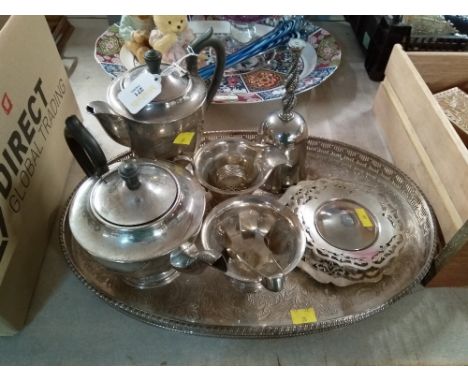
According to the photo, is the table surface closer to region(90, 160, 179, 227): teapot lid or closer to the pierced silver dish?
the pierced silver dish

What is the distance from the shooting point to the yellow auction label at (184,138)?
596 millimetres

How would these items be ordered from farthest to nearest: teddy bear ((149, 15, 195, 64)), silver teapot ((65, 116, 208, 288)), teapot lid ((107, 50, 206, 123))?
teddy bear ((149, 15, 195, 64))
teapot lid ((107, 50, 206, 123))
silver teapot ((65, 116, 208, 288))

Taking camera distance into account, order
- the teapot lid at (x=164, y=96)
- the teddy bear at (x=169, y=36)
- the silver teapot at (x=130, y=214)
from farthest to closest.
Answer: the teddy bear at (x=169, y=36), the teapot lid at (x=164, y=96), the silver teapot at (x=130, y=214)

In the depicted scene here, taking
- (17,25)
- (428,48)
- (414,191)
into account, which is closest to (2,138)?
(17,25)

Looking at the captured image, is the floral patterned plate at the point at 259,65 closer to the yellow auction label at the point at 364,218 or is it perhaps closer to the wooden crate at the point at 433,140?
the wooden crate at the point at 433,140

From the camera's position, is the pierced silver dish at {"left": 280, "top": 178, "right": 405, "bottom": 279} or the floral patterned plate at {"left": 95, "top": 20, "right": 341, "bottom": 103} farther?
the floral patterned plate at {"left": 95, "top": 20, "right": 341, "bottom": 103}

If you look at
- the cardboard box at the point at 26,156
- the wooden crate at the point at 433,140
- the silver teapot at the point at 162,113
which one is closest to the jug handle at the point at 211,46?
the silver teapot at the point at 162,113

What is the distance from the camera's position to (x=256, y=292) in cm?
56

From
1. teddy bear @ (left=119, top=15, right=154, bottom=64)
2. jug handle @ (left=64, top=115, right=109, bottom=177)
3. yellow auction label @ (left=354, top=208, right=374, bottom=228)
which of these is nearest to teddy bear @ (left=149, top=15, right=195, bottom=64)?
teddy bear @ (left=119, top=15, right=154, bottom=64)

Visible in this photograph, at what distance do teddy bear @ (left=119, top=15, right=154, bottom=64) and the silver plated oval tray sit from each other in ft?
1.55

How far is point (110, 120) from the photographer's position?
22.1 inches

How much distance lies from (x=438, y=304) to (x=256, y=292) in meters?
0.29

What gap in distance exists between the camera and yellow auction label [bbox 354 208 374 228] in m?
0.62

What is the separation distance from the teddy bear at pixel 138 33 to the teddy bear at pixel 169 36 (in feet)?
0.12
